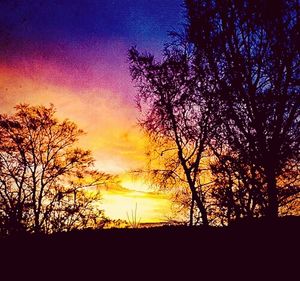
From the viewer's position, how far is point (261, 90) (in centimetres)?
959

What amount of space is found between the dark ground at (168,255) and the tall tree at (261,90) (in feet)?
10.6

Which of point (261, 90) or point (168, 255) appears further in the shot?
point (261, 90)

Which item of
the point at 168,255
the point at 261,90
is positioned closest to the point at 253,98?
the point at 261,90

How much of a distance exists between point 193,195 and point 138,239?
30.1 feet

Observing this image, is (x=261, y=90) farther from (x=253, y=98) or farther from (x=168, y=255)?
(x=168, y=255)

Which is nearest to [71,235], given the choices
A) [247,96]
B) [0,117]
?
[247,96]

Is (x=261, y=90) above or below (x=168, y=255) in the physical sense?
above

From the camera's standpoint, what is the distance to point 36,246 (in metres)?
6.12

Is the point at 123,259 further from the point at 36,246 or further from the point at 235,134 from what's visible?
the point at 235,134

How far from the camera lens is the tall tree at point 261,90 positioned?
355 inches

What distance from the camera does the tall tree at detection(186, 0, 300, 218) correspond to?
29.6 feet

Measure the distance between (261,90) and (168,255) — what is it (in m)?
5.97

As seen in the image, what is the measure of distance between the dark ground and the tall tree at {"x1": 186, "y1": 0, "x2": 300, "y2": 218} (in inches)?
128

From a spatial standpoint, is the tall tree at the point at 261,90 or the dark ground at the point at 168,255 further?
the tall tree at the point at 261,90
